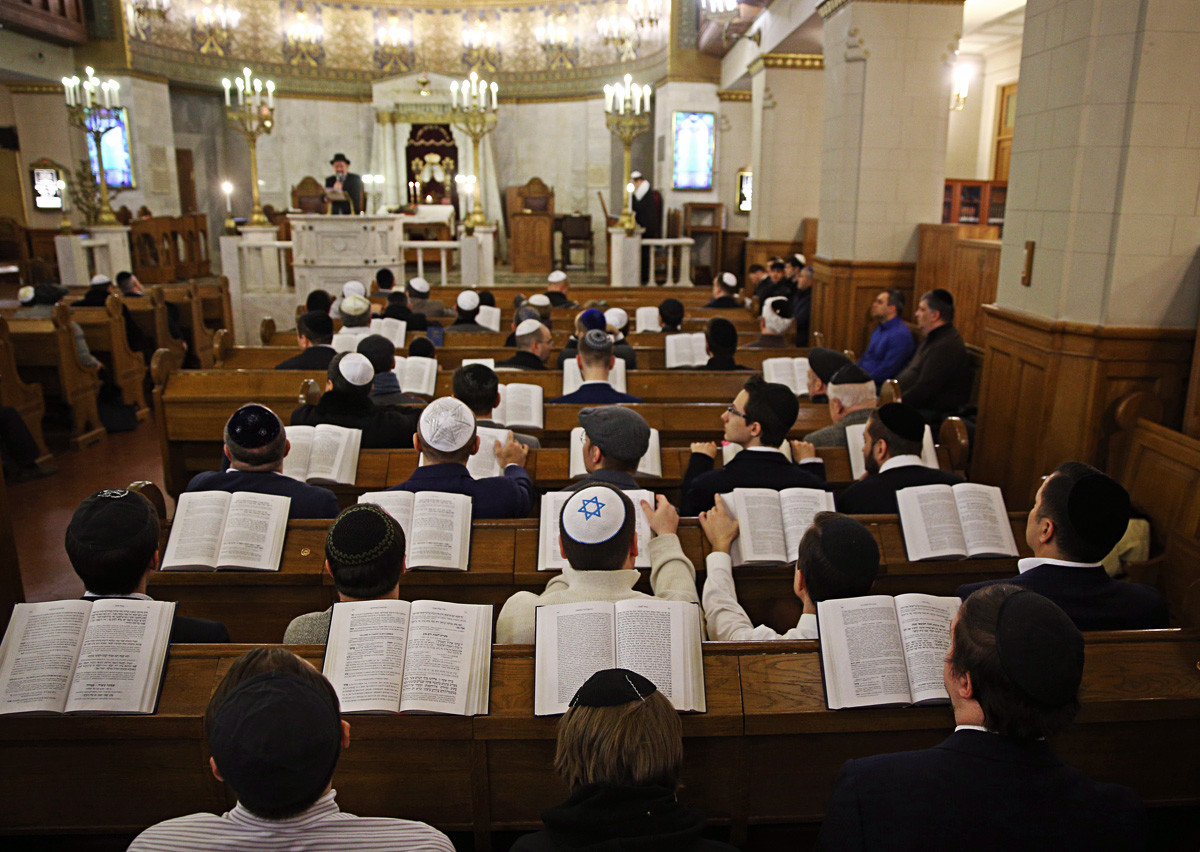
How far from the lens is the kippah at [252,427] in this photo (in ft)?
11.0

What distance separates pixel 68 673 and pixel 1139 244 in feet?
15.6

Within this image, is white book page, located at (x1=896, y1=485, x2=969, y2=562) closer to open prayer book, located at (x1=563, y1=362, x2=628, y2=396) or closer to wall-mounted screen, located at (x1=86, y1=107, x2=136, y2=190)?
open prayer book, located at (x1=563, y1=362, x2=628, y2=396)

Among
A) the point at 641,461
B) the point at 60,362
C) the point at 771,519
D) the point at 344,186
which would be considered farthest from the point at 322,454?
the point at 344,186

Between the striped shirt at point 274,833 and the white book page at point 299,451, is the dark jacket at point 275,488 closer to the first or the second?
the white book page at point 299,451

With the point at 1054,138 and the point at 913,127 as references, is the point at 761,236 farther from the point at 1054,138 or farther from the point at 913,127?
the point at 1054,138

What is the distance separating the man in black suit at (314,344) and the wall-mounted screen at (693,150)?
9786 millimetres

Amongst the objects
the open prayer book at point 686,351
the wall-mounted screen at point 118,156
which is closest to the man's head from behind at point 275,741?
the open prayer book at point 686,351

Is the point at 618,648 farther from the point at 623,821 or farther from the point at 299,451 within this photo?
the point at 299,451

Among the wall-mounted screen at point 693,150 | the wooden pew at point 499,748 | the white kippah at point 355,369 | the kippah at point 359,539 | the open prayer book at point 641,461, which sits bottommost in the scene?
the wooden pew at point 499,748

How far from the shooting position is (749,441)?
361 cm

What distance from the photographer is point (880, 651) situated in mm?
2334

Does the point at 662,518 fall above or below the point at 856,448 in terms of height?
above

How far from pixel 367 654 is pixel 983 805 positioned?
1.43 meters

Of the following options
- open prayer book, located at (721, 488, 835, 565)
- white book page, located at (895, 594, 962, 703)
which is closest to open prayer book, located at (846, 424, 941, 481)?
open prayer book, located at (721, 488, 835, 565)
